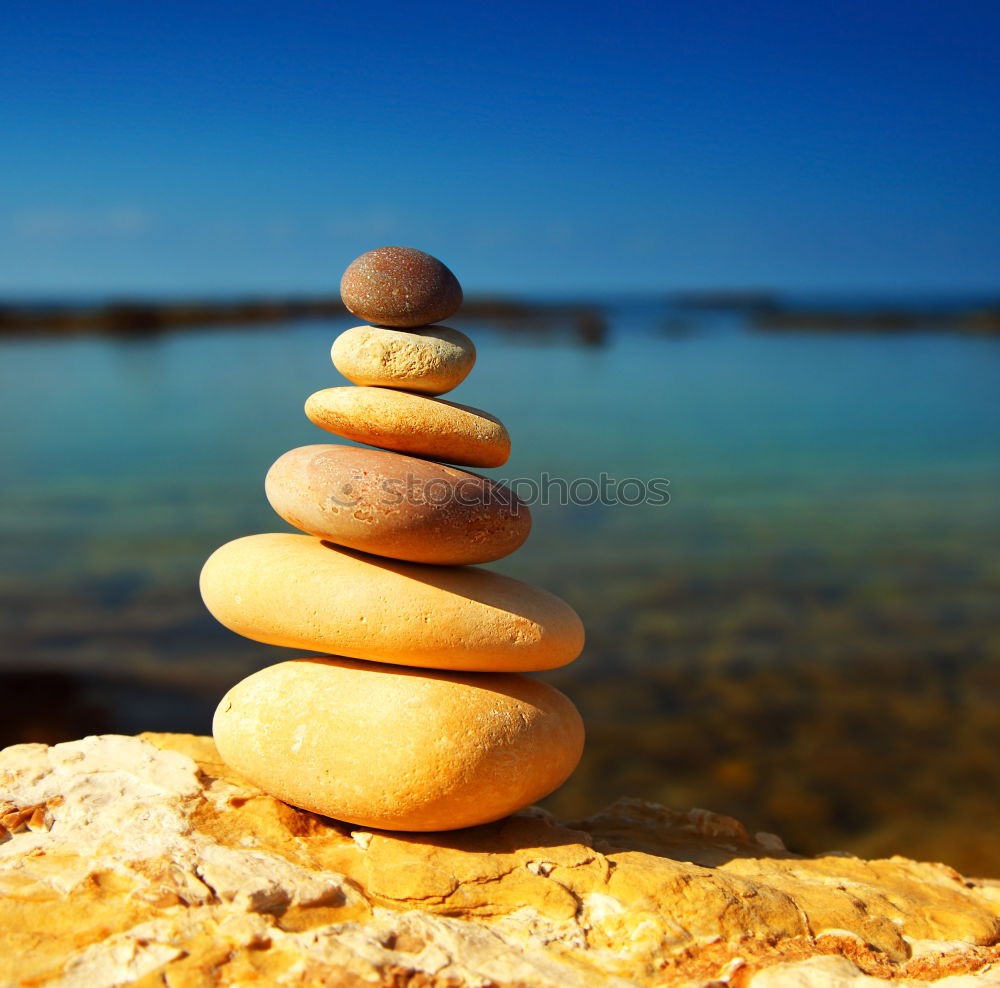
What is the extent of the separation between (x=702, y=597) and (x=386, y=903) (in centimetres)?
824

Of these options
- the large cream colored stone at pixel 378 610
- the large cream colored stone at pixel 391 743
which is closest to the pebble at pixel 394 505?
the large cream colored stone at pixel 378 610

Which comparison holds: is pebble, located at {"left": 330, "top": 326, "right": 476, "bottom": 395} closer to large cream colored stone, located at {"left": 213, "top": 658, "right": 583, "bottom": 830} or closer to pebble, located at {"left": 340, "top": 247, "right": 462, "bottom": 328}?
pebble, located at {"left": 340, "top": 247, "right": 462, "bottom": 328}

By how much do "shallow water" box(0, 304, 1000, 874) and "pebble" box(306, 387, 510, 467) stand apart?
402cm

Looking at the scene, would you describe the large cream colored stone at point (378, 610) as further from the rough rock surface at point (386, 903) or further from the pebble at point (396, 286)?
the pebble at point (396, 286)

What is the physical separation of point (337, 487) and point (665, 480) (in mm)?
13859

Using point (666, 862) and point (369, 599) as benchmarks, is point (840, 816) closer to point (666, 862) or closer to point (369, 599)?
point (666, 862)

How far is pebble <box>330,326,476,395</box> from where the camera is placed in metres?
4.56

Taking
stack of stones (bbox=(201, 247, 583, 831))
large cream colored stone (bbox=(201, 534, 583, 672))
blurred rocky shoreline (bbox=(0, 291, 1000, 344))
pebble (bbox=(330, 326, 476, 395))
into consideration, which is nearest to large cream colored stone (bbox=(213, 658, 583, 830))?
stack of stones (bbox=(201, 247, 583, 831))

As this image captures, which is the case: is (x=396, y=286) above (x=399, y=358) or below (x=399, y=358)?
above

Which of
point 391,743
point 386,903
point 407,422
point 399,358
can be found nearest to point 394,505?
point 407,422

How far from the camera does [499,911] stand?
3.86 m

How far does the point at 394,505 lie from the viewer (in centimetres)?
426

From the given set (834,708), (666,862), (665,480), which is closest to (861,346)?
(665,480)

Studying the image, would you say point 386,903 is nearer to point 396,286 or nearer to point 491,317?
point 396,286
